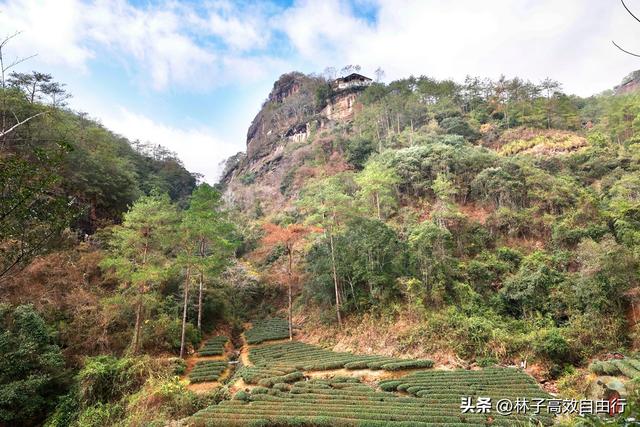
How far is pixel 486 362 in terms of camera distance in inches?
625

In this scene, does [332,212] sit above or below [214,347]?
above

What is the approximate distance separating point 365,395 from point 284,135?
201 feet

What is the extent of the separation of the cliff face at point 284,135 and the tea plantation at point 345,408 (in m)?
35.5

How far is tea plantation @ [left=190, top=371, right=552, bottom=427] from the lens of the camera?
420 inches

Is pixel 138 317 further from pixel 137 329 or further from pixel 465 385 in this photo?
pixel 465 385

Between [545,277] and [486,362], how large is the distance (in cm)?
631

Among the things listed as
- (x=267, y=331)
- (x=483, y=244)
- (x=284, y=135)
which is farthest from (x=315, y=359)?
(x=284, y=135)

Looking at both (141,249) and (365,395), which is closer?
(365,395)

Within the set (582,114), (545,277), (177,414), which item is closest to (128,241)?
(177,414)

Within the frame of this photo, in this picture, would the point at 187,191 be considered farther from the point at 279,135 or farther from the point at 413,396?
the point at 413,396

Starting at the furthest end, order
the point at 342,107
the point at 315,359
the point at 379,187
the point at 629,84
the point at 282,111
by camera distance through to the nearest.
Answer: the point at 282,111, the point at 342,107, the point at 629,84, the point at 379,187, the point at 315,359

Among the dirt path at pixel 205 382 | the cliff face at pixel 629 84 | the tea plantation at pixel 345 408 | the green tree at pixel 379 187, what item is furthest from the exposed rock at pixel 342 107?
the tea plantation at pixel 345 408

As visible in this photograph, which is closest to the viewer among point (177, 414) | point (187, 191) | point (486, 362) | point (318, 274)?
point (177, 414)

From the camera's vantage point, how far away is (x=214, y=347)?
72.1 ft
